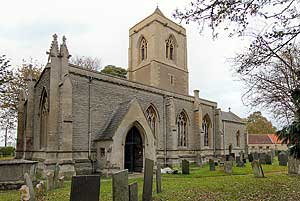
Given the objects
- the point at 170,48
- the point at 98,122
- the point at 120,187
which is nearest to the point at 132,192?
the point at 120,187

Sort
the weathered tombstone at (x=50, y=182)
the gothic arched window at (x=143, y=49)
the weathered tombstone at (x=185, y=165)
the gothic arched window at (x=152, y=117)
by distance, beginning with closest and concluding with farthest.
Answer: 1. the weathered tombstone at (x=50, y=182)
2. the weathered tombstone at (x=185, y=165)
3. the gothic arched window at (x=152, y=117)
4. the gothic arched window at (x=143, y=49)

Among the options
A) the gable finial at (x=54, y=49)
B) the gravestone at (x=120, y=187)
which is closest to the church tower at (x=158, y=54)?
the gable finial at (x=54, y=49)

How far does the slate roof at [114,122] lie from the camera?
17575mm

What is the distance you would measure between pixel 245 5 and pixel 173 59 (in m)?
29.1

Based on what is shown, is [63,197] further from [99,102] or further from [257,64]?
[99,102]

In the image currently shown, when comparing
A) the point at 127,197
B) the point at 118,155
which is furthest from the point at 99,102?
the point at 127,197

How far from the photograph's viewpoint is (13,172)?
12.5 m

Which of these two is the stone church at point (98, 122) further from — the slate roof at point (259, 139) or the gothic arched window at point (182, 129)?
the slate roof at point (259, 139)

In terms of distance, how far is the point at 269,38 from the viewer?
732 centimetres

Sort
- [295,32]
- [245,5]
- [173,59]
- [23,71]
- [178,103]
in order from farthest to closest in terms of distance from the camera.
Answer: [173,59] < [23,71] < [178,103] < [295,32] < [245,5]

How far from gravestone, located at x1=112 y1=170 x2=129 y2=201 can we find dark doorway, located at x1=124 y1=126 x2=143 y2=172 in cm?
1320

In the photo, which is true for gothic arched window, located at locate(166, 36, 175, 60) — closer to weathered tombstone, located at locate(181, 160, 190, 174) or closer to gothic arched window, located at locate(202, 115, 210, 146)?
gothic arched window, located at locate(202, 115, 210, 146)

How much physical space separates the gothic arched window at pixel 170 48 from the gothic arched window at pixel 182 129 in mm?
9800

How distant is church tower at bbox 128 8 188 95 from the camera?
32.6m
